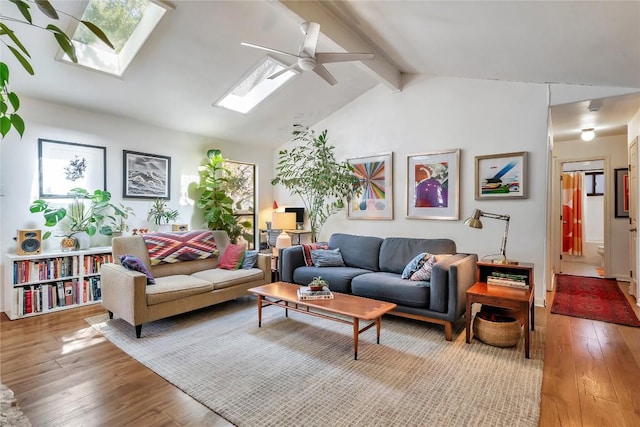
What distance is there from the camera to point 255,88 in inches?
197

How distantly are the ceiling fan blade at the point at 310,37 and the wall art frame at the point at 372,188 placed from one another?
96.5 inches

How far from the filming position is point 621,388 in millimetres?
2305

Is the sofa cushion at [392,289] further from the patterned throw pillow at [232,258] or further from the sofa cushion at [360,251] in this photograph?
the patterned throw pillow at [232,258]

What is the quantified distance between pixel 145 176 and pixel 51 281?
1.72 meters

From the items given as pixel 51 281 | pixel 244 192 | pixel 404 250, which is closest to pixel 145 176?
pixel 51 281

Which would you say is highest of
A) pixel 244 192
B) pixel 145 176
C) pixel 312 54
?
pixel 312 54

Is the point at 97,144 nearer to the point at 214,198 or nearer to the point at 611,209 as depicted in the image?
the point at 214,198

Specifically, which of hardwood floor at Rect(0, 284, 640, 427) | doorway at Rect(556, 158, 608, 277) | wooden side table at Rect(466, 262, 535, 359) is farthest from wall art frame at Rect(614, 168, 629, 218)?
wooden side table at Rect(466, 262, 535, 359)

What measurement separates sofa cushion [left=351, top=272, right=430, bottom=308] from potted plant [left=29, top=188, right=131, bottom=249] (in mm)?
3215

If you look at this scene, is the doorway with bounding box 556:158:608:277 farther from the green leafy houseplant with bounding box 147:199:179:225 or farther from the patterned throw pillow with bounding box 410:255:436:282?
the green leafy houseplant with bounding box 147:199:179:225

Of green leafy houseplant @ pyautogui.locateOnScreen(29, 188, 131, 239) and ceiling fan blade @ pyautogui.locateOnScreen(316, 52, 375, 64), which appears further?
green leafy houseplant @ pyautogui.locateOnScreen(29, 188, 131, 239)

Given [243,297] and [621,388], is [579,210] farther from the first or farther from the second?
[243,297]

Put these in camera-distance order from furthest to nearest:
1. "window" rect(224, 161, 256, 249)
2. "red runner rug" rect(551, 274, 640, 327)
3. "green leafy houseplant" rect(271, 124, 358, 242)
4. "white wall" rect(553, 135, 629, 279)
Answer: "window" rect(224, 161, 256, 249)
"white wall" rect(553, 135, 629, 279)
"green leafy houseplant" rect(271, 124, 358, 242)
"red runner rug" rect(551, 274, 640, 327)

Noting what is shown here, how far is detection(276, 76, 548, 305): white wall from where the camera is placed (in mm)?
4031
